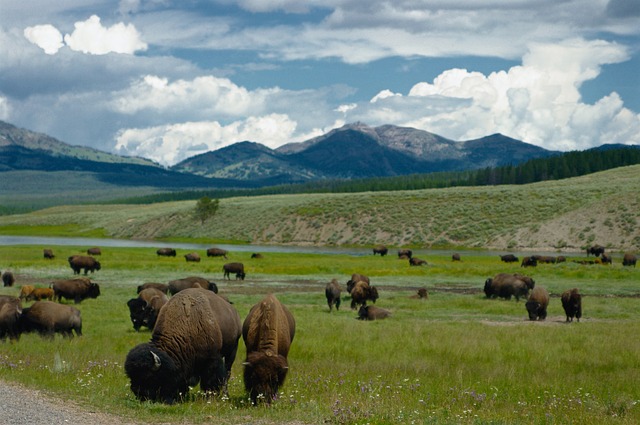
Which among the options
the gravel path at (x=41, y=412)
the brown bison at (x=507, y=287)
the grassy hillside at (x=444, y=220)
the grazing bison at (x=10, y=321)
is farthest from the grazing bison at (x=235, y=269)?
the grassy hillside at (x=444, y=220)

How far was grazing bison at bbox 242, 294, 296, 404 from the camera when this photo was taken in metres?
11.5

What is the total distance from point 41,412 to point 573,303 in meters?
23.5

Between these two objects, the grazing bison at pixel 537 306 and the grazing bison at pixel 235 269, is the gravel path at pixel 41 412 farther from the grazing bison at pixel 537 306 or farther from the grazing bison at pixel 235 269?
the grazing bison at pixel 235 269

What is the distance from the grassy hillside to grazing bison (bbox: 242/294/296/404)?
92.9m

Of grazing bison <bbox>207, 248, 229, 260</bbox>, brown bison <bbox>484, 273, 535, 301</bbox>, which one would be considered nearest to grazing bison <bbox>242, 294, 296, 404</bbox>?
brown bison <bbox>484, 273, 535, 301</bbox>

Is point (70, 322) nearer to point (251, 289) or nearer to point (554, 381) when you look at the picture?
point (554, 381)

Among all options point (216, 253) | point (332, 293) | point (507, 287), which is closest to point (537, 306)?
point (507, 287)

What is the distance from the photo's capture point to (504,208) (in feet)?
409

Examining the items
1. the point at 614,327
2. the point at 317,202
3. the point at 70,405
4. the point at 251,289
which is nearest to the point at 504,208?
the point at 317,202

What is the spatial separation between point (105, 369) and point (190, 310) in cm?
454

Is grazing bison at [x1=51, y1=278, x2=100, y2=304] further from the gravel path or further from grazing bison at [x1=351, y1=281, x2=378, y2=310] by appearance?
the gravel path

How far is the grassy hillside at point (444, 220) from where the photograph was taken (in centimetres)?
10619

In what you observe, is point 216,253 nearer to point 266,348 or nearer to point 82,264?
point 82,264

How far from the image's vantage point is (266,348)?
12.4 m
